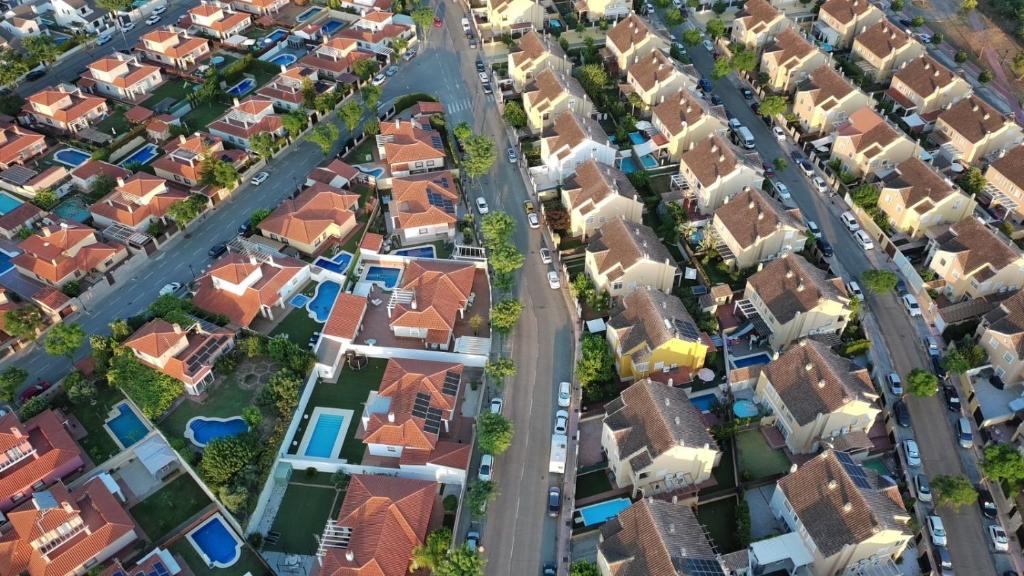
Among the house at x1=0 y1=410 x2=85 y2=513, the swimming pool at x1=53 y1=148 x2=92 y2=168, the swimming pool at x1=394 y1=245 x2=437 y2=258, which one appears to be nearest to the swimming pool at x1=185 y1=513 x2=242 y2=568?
the house at x1=0 y1=410 x2=85 y2=513

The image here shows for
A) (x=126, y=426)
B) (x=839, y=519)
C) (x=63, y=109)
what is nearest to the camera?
(x=839, y=519)

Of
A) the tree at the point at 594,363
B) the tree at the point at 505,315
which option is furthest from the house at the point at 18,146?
the tree at the point at 594,363

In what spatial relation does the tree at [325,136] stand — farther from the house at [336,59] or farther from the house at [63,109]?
the house at [63,109]

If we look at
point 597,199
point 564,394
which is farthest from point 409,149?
point 564,394

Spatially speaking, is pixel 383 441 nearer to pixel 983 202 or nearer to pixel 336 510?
pixel 336 510

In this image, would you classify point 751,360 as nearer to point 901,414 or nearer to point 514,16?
point 901,414
